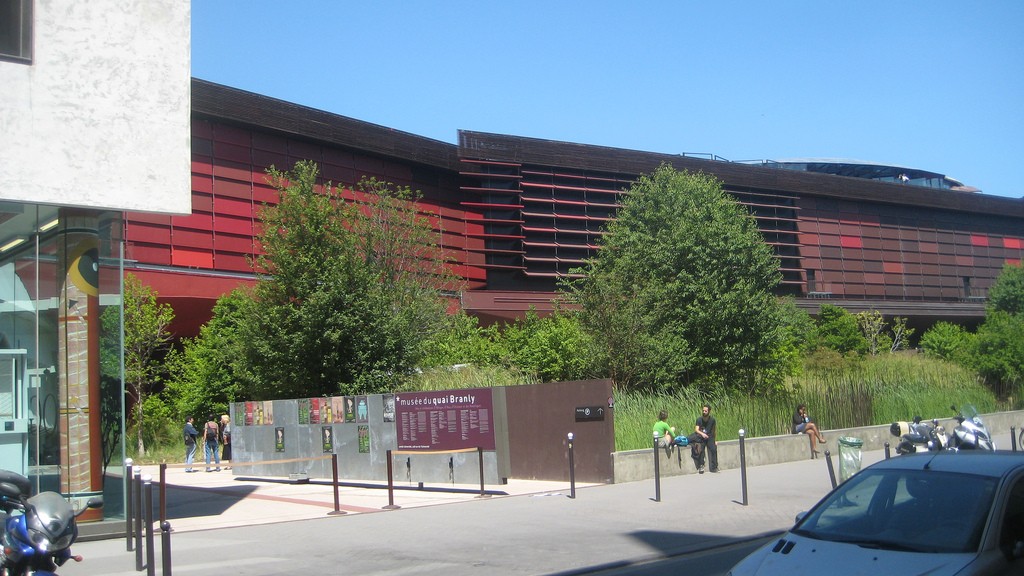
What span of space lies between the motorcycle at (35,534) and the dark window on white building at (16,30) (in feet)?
27.6

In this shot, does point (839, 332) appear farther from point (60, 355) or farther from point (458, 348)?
point (60, 355)

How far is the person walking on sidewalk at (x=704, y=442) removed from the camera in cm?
1978

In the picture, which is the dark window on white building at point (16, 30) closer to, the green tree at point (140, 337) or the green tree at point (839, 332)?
the green tree at point (140, 337)

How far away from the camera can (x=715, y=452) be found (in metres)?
20.0

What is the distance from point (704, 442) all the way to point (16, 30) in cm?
1514

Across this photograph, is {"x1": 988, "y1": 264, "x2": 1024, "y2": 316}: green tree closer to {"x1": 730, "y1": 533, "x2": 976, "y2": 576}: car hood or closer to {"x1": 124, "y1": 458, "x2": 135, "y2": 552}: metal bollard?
{"x1": 124, "y1": 458, "x2": 135, "y2": 552}: metal bollard

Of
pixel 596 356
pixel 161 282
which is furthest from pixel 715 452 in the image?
pixel 161 282

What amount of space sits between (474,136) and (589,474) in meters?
36.8

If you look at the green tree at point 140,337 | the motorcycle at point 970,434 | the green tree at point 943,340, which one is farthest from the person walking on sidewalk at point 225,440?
the green tree at point 943,340

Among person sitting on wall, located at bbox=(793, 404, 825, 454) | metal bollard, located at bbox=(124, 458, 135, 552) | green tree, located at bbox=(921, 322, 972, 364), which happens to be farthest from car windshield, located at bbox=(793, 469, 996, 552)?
green tree, located at bbox=(921, 322, 972, 364)

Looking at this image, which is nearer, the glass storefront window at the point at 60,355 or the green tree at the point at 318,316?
the glass storefront window at the point at 60,355

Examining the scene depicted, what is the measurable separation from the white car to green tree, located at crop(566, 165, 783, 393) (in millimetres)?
21676

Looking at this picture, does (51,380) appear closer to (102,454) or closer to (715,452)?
(102,454)

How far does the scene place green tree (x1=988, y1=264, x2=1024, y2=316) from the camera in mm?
57269
